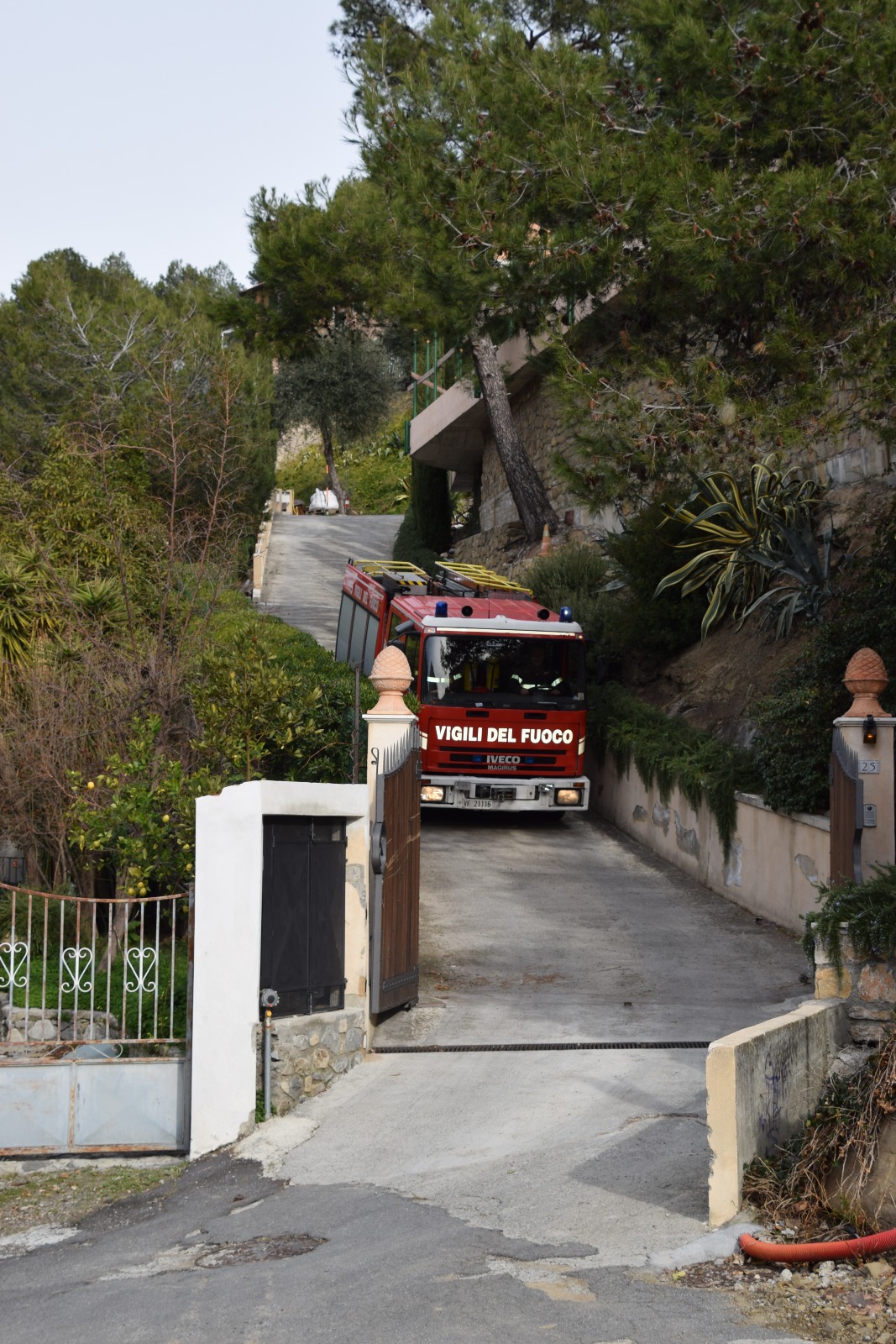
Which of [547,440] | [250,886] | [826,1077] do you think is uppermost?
[547,440]

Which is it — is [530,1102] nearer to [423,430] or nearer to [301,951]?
[301,951]

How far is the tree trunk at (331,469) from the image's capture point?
49781mm

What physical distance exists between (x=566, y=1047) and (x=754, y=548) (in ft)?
28.4

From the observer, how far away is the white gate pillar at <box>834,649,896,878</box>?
32.9 feet

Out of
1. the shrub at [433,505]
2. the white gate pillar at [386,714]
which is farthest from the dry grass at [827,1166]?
the shrub at [433,505]

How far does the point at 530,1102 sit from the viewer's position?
7.74m

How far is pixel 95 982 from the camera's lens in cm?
1027

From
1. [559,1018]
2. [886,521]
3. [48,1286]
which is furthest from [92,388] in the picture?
[48,1286]

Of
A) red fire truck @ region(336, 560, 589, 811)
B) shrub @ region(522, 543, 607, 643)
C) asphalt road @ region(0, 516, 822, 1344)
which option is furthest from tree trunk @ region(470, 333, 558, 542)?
asphalt road @ region(0, 516, 822, 1344)

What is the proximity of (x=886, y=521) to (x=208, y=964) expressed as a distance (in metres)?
8.99

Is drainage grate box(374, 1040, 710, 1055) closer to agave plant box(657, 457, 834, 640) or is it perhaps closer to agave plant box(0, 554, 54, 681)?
agave plant box(0, 554, 54, 681)

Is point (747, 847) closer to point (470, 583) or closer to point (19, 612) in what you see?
point (470, 583)

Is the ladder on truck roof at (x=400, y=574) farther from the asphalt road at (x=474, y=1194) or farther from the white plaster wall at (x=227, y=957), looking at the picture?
the white plaster wall at (x=227, y=957)

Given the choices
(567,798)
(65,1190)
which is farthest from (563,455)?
(65,1190)
